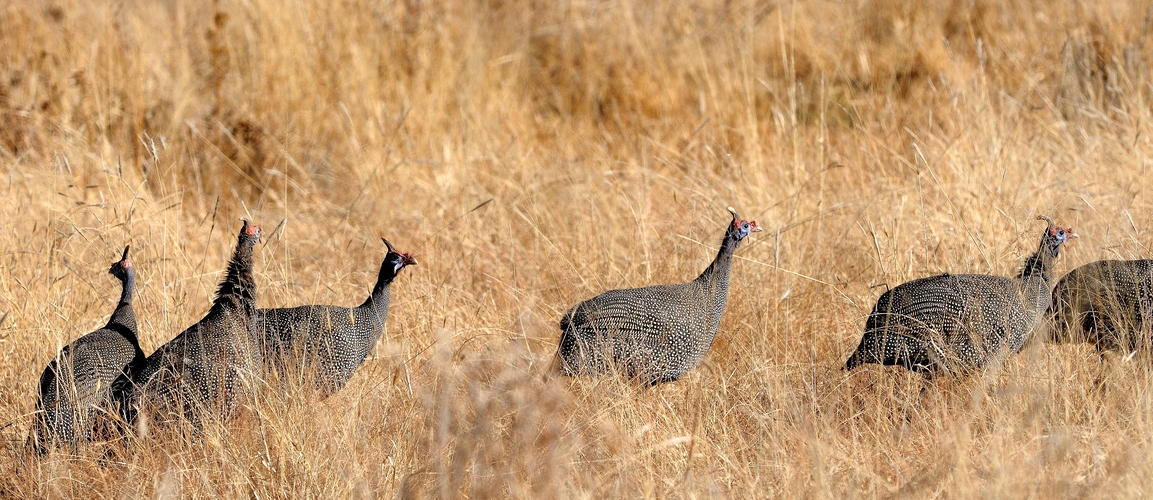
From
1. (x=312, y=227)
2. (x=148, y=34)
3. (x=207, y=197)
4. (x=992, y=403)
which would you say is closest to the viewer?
(x=992, y=403)

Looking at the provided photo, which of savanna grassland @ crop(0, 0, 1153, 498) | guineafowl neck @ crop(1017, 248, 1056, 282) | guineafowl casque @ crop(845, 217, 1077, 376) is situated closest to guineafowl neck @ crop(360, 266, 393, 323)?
savanna grassland @ crop(0, 0, 1153, 498)

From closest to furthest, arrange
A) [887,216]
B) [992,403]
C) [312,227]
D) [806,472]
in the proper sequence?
[806,472], [992,403], [887,216], [312,227]

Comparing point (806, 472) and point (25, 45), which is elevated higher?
point (25, 45)

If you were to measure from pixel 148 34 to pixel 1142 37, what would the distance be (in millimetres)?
5086

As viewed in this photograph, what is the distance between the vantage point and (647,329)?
140 inches

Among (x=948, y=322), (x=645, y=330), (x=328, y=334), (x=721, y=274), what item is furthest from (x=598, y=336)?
(x=948, y=322)

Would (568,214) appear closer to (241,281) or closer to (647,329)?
(647,329)

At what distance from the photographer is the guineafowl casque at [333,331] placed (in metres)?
3.52

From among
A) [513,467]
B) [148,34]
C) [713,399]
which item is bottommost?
[713,399]

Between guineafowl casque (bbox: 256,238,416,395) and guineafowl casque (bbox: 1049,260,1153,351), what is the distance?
79.8 inches

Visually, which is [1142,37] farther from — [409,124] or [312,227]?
[312,227]

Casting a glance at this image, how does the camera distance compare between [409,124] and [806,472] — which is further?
[409,124]

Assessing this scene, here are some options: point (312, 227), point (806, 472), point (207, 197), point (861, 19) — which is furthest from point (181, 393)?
point (861, 19)

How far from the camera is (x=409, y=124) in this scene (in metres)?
5.82
